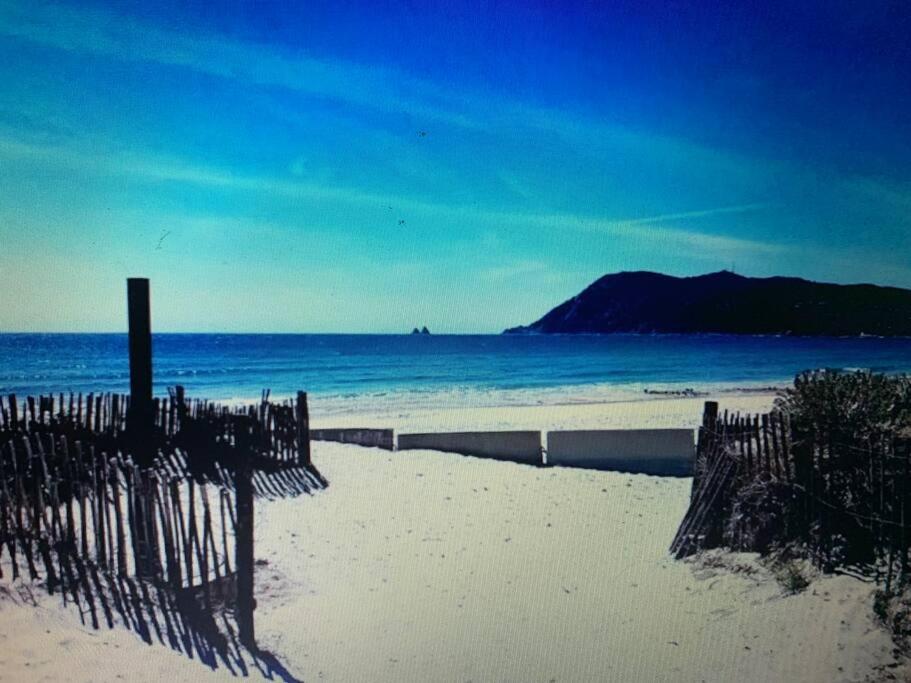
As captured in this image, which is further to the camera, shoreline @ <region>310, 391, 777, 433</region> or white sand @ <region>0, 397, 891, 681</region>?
shoreline @ <region>310, 391, 777, 433</region>

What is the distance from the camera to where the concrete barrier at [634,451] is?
9.01 m

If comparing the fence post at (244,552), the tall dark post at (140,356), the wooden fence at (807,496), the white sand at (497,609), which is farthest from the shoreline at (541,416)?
the fence post at (244,552)

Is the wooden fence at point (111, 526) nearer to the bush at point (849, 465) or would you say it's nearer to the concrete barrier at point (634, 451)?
the bush at point (849, 465)

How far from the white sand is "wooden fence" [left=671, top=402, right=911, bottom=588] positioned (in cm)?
29

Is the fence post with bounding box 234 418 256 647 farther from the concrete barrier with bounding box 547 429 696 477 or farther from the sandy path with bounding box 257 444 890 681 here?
the concrete barrier with bounding box 547 429 696 477

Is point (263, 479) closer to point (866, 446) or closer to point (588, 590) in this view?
point (588, 590)

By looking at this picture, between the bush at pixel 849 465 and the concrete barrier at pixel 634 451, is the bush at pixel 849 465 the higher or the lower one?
the higher one

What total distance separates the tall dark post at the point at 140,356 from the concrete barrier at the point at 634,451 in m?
5.62

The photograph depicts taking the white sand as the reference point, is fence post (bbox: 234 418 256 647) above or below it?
above

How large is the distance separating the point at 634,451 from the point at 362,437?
414cm

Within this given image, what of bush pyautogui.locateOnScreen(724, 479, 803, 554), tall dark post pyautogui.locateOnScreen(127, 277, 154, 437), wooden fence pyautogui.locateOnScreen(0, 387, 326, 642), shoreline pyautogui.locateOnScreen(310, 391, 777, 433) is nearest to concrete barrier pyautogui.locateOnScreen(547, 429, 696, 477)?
bush pyautogui.locateOnScreen(724, 479, 803, 554)

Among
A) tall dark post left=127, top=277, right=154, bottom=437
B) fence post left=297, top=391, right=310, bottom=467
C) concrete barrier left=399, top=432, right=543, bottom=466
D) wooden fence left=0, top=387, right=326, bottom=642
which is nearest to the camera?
wooden fence left=0, top=387, right=326, bottom=642

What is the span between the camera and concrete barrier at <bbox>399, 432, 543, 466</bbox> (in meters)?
9.40

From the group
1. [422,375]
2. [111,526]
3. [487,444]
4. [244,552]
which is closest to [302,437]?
[487,444]
